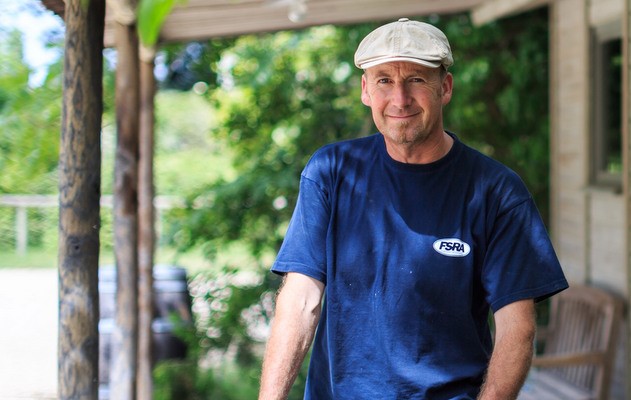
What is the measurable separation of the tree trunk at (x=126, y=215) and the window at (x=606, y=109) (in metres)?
3.46

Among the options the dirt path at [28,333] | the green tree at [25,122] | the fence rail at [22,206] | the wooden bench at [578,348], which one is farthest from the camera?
the dirt path at [28,333]

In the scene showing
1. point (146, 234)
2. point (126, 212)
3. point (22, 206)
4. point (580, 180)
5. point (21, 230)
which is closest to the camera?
point (126, 212)

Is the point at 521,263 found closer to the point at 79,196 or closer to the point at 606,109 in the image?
the point at 79,196

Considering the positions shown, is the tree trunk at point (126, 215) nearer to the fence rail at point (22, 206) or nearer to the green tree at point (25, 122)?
the green tree at point (25, 122)

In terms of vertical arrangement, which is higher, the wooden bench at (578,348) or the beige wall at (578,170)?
the beige wall at (578,170)

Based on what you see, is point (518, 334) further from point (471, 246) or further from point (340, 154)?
point (340, 154)

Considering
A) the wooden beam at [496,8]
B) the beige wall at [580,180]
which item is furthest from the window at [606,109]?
the wooden beam at [496,8]

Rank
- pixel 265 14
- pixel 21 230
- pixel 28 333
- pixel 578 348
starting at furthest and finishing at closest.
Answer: pixel 28 333 → pixel 21 230 → pixel 578 348 → pixel 265 14

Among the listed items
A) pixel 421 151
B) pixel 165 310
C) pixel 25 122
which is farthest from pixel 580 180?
pixel 421 151

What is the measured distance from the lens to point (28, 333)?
30.9 ft

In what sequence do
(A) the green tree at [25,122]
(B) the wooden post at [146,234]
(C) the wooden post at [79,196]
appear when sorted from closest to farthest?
(C) the wooden post at [79,196], (A) the green tree at [25,122], (B) the wooden post at [146,234]

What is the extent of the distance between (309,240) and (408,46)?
1.78 ft

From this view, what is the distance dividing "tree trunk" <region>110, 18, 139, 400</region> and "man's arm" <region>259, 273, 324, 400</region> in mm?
2136

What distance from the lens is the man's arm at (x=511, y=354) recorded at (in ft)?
7.16
